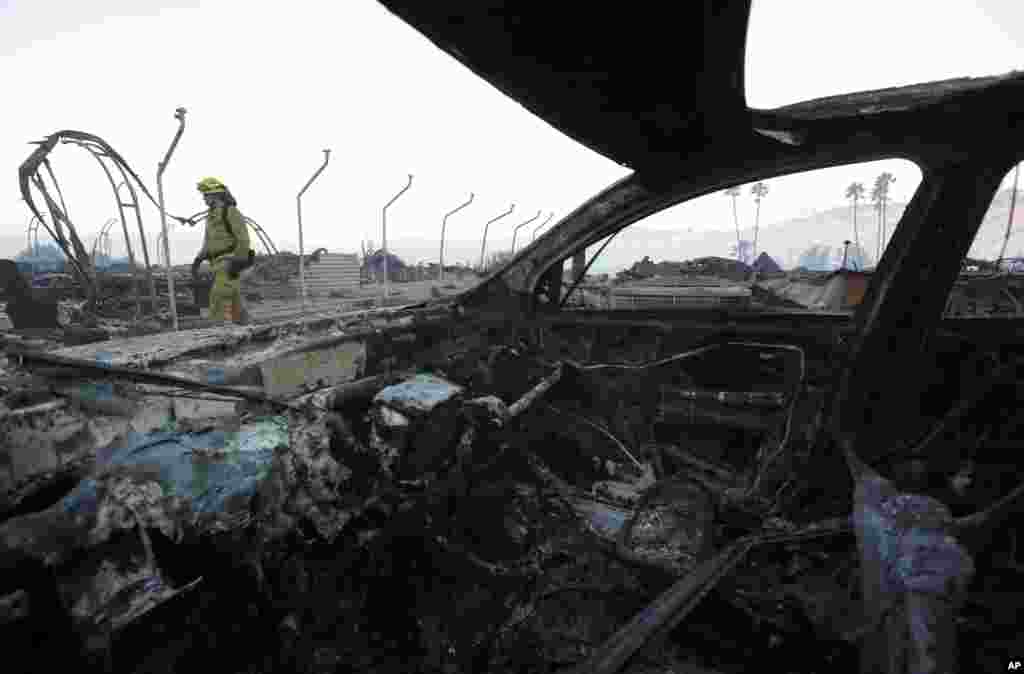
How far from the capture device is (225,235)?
512 cm

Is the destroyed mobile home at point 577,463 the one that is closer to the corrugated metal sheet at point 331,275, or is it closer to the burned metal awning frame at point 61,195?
the burned metal awning frame at point 61,195

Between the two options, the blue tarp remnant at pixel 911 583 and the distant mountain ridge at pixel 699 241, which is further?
the distant mountain ridge at pixel 699 241

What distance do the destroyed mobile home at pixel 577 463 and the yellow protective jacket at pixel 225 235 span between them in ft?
10.4

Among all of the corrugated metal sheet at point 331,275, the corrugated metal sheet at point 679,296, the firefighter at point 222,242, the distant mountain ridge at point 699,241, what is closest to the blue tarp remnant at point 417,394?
the firefighter at point 222,242

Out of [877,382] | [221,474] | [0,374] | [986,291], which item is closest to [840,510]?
[877,382]

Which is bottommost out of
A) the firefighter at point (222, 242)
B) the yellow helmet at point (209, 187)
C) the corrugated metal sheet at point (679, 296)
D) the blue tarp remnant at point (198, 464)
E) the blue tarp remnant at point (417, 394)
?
the blue tarp remnant at point (198, 464)

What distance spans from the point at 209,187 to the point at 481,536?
4.93 meters

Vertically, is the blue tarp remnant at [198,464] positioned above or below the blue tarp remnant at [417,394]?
below

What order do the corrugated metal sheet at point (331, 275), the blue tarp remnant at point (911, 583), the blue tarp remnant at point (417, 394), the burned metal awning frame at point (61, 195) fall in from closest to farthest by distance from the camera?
the blue tarp remnant at point (911, 583)
the blue tarp remnant at point (417, 394)
the burned metal awning frame at point (61, 195)
the corrugated metal sheet at point (331, 275)

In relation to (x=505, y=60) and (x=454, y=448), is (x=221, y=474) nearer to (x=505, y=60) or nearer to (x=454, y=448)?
(x=454, y=448)

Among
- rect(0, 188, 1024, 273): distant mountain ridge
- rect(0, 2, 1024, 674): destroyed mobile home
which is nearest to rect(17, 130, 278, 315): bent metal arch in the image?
rect(0, 2, 1024, 674): destroyed mobile home

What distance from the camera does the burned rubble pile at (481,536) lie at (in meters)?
1.17

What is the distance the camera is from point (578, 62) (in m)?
1.34

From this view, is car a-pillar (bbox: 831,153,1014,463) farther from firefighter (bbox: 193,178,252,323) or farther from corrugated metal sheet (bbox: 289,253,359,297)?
corrugated metal sheet (bbox: 289,253,359,297)
